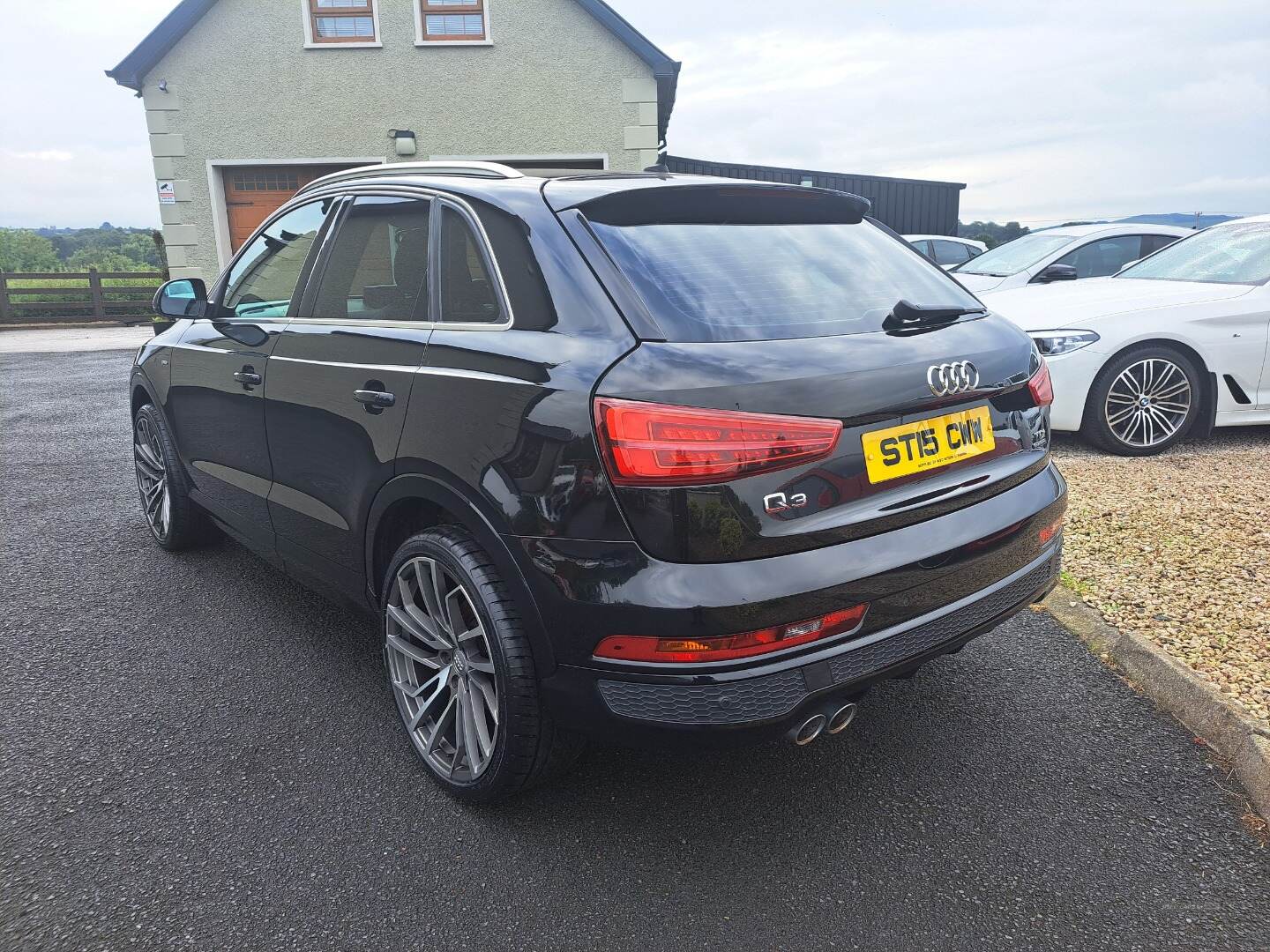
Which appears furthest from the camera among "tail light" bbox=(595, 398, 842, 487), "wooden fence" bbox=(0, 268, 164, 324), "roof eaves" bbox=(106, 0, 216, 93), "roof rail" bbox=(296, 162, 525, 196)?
"wooden fence" bbox=(0, 268, 164, 324)

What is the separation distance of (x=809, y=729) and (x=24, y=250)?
46.4 meters

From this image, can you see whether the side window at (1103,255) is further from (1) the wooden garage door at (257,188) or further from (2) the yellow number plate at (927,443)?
(1) the wooden garage door at (257,188)

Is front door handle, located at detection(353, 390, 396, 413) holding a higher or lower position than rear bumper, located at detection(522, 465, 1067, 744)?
higher

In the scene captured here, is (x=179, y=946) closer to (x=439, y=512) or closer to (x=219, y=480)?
(x=439, y=512)

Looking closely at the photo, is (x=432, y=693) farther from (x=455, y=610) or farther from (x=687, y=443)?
(x=687, y=443)

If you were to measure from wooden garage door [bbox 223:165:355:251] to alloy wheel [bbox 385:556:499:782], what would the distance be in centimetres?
1373

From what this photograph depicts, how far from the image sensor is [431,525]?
8.41 ft

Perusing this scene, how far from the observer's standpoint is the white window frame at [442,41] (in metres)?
14.2

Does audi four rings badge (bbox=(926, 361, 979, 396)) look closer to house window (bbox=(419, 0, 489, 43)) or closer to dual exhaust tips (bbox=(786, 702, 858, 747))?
dual exhaust tips (bbox=(786, 702, 858, 747))

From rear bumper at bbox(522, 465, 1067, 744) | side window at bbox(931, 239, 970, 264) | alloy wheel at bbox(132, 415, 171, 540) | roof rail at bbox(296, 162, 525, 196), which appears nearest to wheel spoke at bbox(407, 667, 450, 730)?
rear bumper at bbox(522, 465, 1067, 744)

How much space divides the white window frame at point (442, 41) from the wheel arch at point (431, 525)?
13646 mm

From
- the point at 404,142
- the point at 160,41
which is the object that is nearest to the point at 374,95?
the point at 404,142

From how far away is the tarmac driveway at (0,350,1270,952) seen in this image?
1.99m

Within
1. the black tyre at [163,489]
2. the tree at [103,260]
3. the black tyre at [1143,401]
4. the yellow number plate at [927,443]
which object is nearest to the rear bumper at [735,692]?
the yellow number plate at [927,443]
